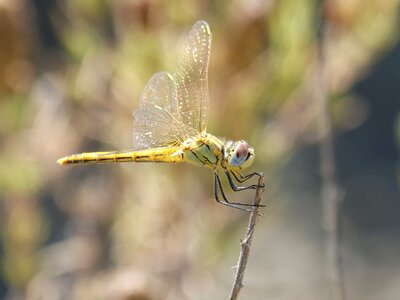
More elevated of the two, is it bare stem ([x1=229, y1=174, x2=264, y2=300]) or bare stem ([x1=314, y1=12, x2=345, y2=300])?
bare stem ([x1=314, y1=12, x2=345, y2=300])

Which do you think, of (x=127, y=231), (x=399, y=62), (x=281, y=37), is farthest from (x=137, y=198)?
(x=399, y=62)

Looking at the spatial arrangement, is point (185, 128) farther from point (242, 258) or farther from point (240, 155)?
point (242, 258)

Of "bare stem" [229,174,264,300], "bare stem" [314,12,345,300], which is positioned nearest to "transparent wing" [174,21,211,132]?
"bare stem" [314,12,345,300]

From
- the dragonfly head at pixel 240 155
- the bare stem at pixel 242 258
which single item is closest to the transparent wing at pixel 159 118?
the dragonfly head at pixel 240 155

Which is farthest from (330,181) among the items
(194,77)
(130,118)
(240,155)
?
(130,118)

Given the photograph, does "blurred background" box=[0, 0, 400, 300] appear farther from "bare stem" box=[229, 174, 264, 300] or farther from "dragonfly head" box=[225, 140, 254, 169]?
"bare stem" box=[229, 174, 264, 300]
